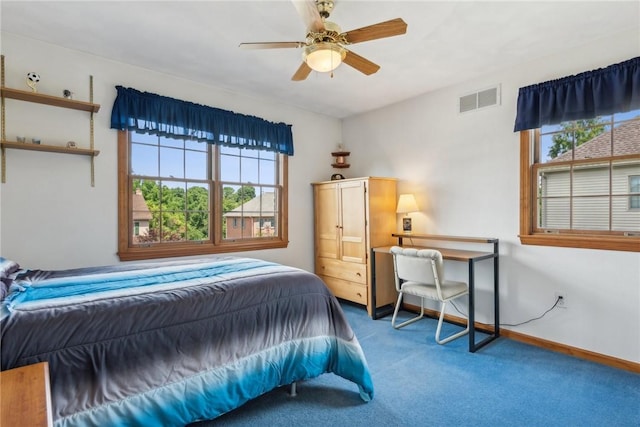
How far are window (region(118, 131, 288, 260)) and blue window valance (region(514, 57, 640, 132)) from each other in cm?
270

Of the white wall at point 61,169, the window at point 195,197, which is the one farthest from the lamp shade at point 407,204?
the white wall at point 61,169

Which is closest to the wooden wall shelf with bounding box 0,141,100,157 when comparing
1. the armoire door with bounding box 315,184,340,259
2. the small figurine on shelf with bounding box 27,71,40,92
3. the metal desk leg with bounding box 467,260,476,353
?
the small figurine on shelf with bounding box 27,71,40,92

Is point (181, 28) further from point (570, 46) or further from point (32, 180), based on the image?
point (570, 46)

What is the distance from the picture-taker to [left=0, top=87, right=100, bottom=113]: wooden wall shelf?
2.42 metres

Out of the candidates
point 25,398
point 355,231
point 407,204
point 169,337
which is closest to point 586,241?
point 407,204

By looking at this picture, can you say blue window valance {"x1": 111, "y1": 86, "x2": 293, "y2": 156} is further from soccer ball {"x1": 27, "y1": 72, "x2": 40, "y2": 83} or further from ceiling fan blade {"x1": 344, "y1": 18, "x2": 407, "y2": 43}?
ceiling fan blade {"x1": 344, "y1": 18, "x2": 407, "y2": 43}

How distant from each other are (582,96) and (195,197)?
3679 millimetres

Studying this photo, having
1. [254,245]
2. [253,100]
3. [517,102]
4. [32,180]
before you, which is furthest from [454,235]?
[32,180]

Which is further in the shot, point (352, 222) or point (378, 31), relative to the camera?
point (352, 222)

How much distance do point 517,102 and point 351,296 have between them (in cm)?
269

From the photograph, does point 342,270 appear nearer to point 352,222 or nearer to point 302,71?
point 352,222

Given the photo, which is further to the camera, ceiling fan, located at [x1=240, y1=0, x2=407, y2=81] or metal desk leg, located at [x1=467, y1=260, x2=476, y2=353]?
metal desk leg, located at [x1=467, y1=260, x2=476, y2=353]


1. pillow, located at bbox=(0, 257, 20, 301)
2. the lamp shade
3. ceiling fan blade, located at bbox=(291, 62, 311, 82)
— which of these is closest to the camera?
pillow, located at bbox=(0, 257, 20, 301)

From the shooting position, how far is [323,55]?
203 cm
